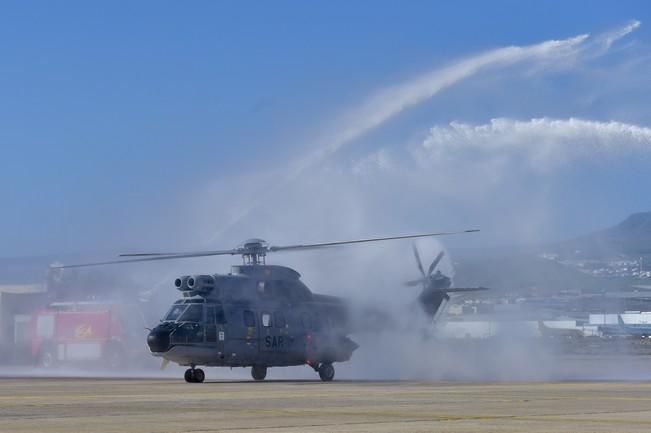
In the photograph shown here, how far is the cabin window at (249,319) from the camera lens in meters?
44.3

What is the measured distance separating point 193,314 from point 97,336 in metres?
27.5

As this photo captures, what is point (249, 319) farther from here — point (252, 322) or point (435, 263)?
point (435, 263)

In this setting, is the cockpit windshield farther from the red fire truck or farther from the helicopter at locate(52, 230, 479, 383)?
the red fire truck

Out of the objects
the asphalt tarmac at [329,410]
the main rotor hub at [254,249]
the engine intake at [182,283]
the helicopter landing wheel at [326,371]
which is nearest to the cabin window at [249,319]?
the main rotor hub at [254,249]

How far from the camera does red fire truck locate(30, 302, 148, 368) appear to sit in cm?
6788

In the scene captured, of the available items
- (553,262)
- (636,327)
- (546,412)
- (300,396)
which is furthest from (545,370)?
(636,327)

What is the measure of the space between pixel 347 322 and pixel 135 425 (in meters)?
28.2

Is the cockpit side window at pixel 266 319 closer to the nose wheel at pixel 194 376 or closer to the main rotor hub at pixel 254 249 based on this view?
the main rotor hub at pixel 254 249

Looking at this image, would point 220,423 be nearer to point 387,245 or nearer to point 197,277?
point 197,277

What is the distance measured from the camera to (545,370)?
1965 inches

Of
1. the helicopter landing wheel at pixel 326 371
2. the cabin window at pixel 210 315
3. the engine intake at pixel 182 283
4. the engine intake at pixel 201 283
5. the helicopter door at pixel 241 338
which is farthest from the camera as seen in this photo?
the helicopter landing wheel at pixel 326 371

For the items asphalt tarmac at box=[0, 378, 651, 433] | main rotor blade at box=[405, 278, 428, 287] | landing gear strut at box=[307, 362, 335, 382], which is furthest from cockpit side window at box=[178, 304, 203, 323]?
main rotor blade at box=[405, 278, 428, 287]

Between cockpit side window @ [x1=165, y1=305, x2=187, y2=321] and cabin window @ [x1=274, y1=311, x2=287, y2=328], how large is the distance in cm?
388

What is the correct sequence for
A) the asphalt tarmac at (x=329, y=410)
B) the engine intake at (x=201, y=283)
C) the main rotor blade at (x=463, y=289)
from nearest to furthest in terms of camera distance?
the asphalt tarmac at (x=329, y=410) → the engine intake at (x=201, y=283) → the main rotor blade at (x=463, y=289)
